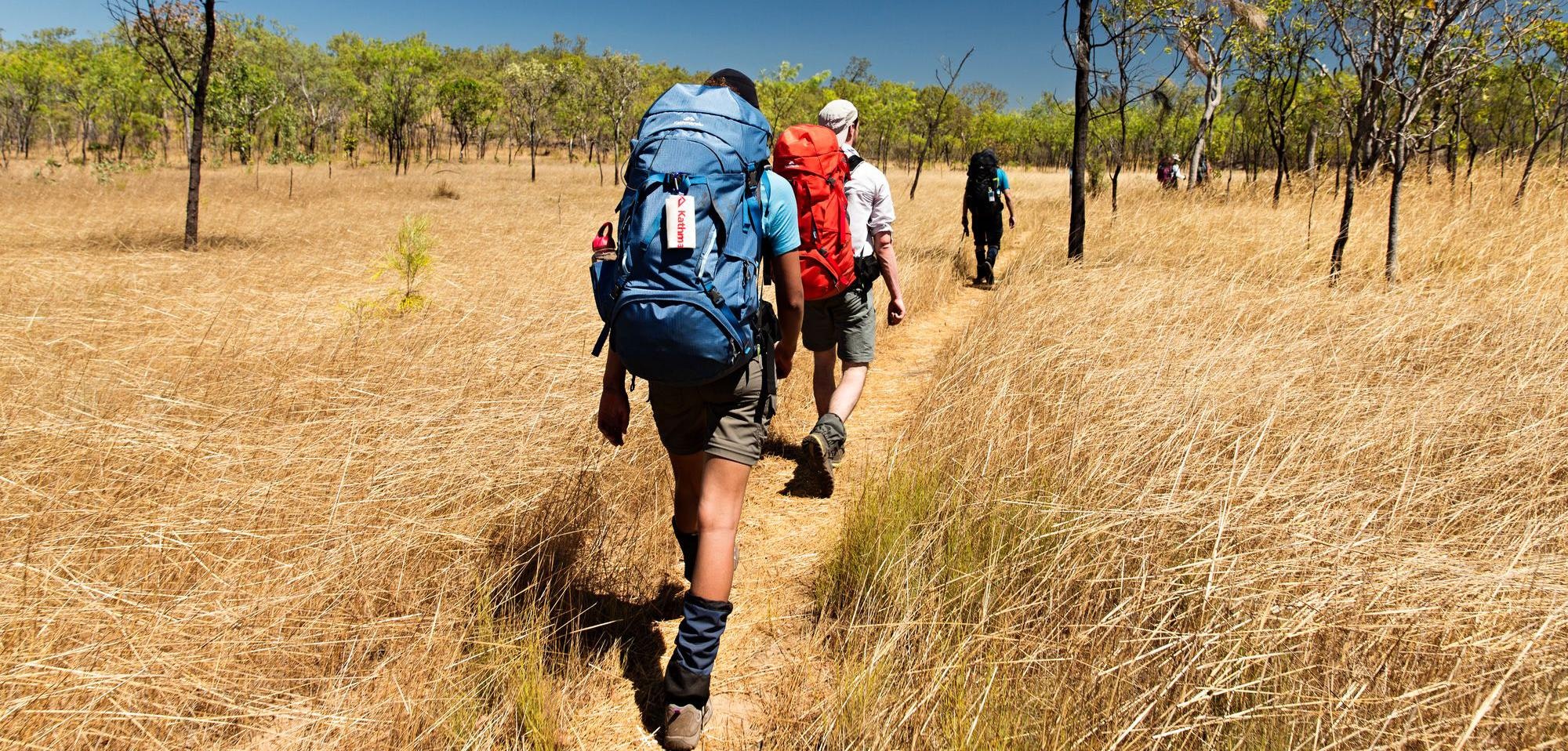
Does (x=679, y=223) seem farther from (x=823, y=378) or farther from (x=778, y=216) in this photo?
(x=823, y=378)

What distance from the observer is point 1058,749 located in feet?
5.45

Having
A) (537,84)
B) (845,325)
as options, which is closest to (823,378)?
(845,325)

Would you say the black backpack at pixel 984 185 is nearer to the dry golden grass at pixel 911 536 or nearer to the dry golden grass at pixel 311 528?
the dry golden grass at pixel 911 536

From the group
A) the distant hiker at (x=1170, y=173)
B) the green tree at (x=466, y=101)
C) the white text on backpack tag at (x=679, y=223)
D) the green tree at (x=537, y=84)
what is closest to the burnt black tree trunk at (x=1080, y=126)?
the white text on backpack tag at (x=679, y=223)

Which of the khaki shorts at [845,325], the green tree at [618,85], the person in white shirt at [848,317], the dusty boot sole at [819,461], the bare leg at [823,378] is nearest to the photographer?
the dusty boot sole at [819,461]

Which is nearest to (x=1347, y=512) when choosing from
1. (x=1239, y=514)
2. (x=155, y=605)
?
(x=1239, y=514)

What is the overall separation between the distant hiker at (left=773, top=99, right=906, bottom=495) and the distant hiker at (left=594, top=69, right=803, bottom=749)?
1.04m

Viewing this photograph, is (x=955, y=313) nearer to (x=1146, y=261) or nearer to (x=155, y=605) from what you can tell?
(x=1146, y=261)

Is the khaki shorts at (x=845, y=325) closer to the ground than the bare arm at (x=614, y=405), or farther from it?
farther from it

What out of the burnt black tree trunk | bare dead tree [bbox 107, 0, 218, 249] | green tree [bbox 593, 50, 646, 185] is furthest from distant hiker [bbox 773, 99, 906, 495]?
green tree [bbox 593, 50, 646, 185]

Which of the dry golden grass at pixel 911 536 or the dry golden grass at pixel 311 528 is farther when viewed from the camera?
the dry golden grass at pixel 311 528

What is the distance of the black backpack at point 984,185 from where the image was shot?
8898 mm

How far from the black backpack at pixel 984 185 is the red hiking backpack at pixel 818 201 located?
232 inches

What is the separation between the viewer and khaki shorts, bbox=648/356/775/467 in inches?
82.8
